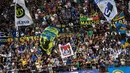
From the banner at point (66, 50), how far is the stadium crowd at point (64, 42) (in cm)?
25

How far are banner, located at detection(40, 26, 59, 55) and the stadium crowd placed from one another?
27 cm

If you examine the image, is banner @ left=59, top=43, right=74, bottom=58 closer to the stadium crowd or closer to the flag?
the stadium crowd

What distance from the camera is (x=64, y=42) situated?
30.3 meters

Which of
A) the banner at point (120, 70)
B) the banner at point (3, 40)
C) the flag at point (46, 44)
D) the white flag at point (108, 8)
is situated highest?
the white flag at point (108, 8)

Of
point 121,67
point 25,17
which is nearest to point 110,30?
point 121,67

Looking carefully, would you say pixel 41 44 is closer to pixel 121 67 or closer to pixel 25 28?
pixel 25 28

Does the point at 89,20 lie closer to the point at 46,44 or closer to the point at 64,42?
the point at 64,42

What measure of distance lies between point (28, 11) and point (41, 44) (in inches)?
102

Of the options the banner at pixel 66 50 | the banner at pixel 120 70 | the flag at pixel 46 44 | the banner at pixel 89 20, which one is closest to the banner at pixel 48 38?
the flag at pixel 46 44

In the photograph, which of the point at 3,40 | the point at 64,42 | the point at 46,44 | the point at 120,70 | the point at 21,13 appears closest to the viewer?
the point at 120,70

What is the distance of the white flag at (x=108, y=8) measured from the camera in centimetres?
3222

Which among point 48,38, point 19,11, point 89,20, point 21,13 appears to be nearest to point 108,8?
point 89,20

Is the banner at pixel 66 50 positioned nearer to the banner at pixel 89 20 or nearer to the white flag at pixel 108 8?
the banner at pixel 89 20

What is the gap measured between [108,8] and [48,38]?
512cm
